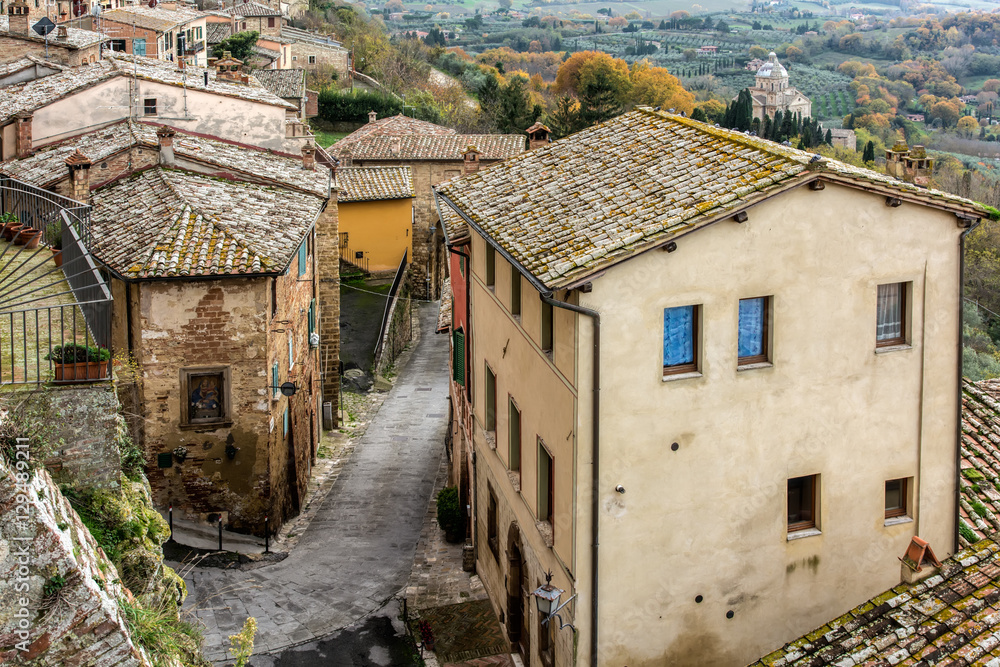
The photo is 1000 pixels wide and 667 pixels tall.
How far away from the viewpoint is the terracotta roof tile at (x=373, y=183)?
40.6 meters

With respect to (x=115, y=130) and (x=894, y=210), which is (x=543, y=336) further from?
(x=115, y=130)

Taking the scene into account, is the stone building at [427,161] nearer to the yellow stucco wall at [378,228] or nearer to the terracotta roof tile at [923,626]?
the yellow stucco wall at [378,228]

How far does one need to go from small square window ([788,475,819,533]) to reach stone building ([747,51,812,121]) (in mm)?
118495

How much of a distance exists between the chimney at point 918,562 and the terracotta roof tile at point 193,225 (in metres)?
11.7

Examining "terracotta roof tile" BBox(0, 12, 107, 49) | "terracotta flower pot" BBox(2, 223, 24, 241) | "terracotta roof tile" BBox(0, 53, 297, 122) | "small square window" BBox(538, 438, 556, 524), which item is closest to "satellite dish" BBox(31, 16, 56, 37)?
"terracotta roof tile" BBox(0, 12, 107, 49)

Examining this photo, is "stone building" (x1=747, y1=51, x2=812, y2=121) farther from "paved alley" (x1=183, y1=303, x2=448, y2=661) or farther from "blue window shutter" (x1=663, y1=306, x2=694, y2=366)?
"blue window shutter" (x1=663, y1=306, x2=694, y2=366)

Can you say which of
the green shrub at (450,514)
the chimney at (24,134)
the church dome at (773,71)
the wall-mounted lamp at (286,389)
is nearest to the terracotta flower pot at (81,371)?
the wall-mounted lamp at (286,389)

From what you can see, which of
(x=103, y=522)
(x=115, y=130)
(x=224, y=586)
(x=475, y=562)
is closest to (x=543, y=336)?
(x=103, y=522)

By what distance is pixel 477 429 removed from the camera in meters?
19.0

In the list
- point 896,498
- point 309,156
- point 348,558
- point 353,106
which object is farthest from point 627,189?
point 353,106

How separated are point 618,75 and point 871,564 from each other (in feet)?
260

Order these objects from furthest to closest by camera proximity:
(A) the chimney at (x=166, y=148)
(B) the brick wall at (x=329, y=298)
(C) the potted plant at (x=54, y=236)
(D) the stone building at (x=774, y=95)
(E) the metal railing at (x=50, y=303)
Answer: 1. (D) the stone building at (x=774, y=95)
2. (B) the brick wall at (x=329, y=298)
3. (A) the chimney at (x=166, y=148)
4. (C) the potted plant at (x=54, y=236)
5. (E) the metal railing at (x=50, y=303)

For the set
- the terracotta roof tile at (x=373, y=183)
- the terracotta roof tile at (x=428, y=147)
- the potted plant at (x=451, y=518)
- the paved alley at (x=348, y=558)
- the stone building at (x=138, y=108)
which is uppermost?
the stone building at (x=138, y=108)

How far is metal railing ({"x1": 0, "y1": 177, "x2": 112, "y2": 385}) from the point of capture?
11648 millimetres
